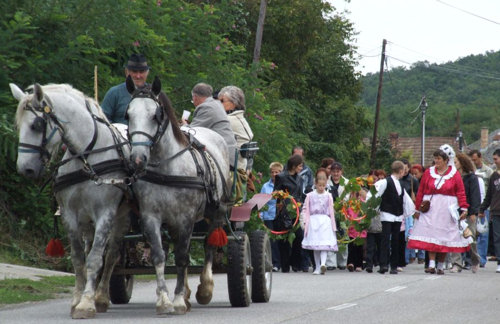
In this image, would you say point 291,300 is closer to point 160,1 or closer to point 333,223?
point 333,223

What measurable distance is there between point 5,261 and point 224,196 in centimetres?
663

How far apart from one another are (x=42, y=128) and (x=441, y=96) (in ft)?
373

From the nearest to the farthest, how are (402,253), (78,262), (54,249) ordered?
(78,262) → (54,249) → (402,253)

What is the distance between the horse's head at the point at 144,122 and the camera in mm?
10375

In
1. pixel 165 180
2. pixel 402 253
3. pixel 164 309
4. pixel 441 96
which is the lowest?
pixel 164 309

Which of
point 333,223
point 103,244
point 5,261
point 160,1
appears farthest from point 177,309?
point 160,1

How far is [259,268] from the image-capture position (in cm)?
1270

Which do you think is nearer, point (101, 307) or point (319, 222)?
point (101, 307)

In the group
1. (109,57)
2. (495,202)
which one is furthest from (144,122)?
(495,202)

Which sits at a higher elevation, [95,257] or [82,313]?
[95,257]

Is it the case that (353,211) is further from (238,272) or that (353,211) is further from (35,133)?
(35,133)

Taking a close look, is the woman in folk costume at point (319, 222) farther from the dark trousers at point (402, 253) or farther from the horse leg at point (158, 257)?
the horse leg at point (158, 257)

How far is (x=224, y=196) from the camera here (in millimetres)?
12164

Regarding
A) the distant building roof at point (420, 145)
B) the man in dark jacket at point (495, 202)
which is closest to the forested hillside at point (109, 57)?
the man in dark jacket at point (495, 202)
